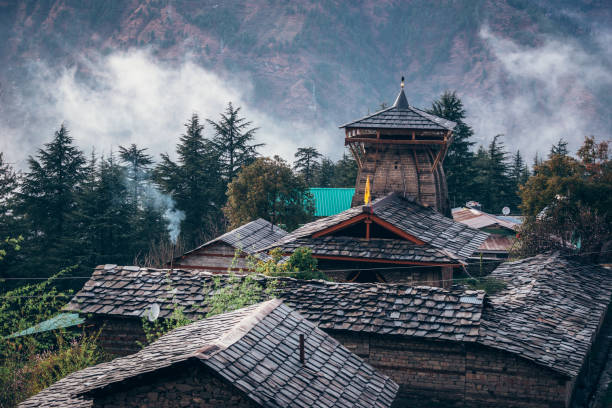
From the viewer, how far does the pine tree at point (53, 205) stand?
121 ft

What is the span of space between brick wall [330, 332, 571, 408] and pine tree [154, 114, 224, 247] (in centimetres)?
3548

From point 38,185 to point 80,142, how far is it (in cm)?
12552

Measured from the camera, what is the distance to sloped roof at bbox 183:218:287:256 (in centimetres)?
2761

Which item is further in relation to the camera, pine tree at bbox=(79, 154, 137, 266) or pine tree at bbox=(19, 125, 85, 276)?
pine tree at bbox=(79, 154, 137, 266)

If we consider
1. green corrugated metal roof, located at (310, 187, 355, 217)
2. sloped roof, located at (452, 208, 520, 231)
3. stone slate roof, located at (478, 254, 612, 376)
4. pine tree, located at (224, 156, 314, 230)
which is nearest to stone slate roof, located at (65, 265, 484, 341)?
stone slate roof, located at (478, 254, 612, 376)

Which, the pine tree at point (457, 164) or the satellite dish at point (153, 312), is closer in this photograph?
the satellite dish at point (153, 312)

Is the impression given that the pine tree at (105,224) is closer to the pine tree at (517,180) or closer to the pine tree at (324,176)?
the pine tree at (324,176)

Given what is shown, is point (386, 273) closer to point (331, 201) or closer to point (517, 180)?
point (331, 201)

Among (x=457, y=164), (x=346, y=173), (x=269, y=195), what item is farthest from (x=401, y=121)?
(x=346, y=173)

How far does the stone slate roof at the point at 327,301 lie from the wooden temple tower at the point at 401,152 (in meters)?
11.7

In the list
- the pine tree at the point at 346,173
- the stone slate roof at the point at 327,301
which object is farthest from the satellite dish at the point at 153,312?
the pine tree at the point at 346,173

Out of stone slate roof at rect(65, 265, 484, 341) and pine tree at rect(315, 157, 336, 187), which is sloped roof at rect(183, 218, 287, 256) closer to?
stone slate roof at rect(65, 265, 484, 341)

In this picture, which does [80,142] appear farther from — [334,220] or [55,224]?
[334,220]

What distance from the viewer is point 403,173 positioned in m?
26.9
